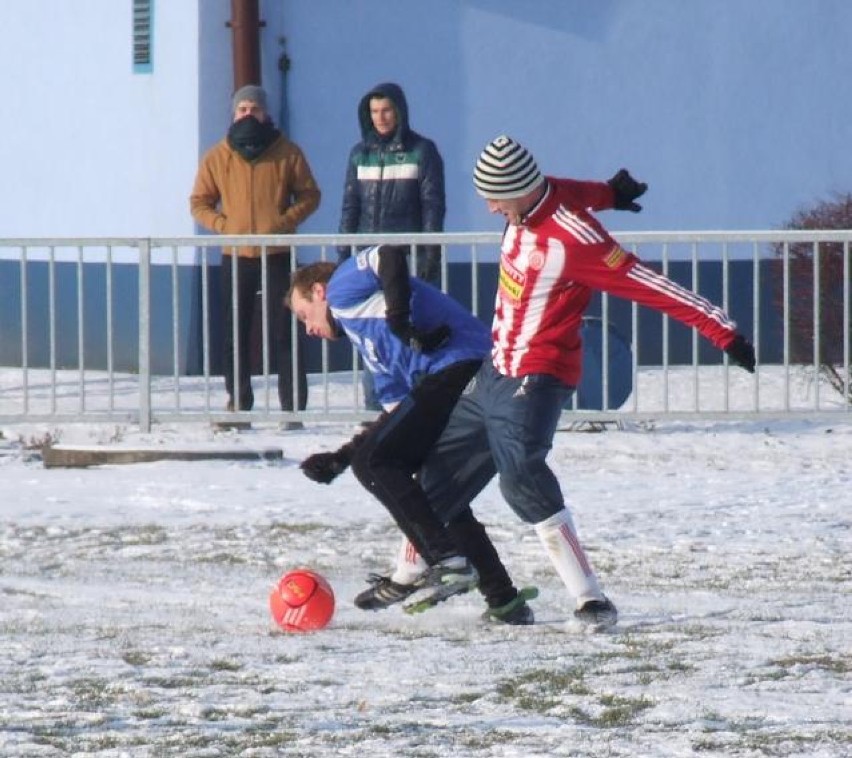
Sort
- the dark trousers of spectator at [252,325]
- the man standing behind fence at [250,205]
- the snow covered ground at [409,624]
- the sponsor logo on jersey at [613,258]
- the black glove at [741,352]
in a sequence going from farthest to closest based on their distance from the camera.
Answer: the man standing behind fence at [250,205] → the dark trousers of spectator at [252,325] → the sponsor logo on jersey at [613,258] → the black glove at [741,352] → the snow covered ground at [409,624]

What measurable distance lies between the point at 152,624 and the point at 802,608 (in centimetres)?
207

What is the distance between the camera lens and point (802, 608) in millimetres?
7707

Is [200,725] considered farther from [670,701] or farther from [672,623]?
[672,623]

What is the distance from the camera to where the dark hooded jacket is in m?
12.5

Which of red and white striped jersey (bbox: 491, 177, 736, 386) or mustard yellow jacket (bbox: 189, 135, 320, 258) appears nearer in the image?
red and white striped jersey (bbox: 491, 177, 736, 386)

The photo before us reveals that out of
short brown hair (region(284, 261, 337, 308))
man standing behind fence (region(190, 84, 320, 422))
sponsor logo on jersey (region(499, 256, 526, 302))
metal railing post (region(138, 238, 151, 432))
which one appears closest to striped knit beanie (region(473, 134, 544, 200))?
sponsor logo on jersey (region(499, 256, 526, 302))

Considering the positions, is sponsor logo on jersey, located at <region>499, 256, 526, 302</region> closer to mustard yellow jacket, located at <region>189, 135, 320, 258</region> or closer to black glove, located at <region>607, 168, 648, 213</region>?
black glove, located at <region>607, 168, 648, 213</region>

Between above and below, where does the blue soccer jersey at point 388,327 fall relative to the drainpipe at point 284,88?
below

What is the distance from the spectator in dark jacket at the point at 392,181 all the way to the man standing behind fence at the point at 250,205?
1.17ft

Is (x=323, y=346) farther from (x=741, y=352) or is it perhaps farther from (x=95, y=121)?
(x=741, y=352)

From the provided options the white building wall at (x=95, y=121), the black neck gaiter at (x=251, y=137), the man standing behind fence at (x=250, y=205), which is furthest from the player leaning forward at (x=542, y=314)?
the white building wall at (x=95, y=121)

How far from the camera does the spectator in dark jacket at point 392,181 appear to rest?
41.1ft

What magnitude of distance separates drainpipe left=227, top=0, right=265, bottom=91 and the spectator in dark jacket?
3.42 m

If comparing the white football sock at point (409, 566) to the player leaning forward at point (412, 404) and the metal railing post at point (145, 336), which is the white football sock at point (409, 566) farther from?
the metal railing post at point (145, 336)
